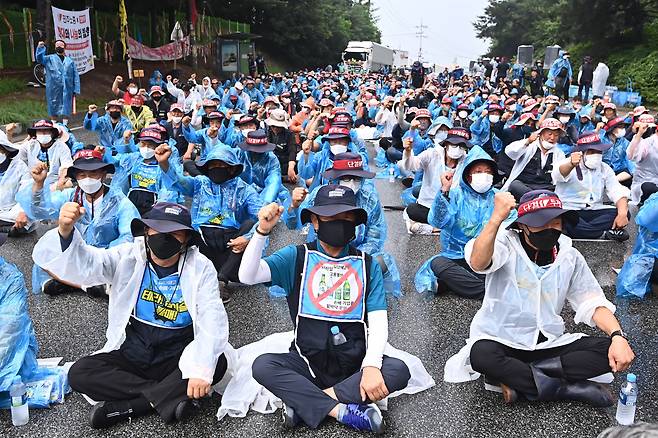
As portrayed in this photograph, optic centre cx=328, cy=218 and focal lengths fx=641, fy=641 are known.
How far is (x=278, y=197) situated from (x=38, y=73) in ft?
48.0

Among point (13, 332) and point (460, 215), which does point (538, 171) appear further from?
point (13, 332)

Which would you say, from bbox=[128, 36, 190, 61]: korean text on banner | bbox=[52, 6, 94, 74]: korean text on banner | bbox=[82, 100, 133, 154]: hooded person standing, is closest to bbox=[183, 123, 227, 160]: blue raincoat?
bbox=[82, 100, 133, 154]: hooded person standing

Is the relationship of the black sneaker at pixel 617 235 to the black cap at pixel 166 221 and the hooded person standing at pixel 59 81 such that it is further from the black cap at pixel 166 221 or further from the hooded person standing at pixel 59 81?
the hooded person standing at pixel 59 81

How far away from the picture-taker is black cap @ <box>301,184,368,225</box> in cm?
345

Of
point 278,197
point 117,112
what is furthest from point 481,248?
point 117,112

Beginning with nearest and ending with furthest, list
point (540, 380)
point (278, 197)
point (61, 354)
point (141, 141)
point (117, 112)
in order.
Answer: point (540, 380), point (61, 354), point (278, 197), point (141, 141), point (117, 112)

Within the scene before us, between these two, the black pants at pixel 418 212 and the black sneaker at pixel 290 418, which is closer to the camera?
the black sneaker at pixel 290 418

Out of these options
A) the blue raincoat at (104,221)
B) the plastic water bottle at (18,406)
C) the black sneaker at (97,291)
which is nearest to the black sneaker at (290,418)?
the plastic water bottle at (18,406)

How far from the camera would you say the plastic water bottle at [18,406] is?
3422 millimetres

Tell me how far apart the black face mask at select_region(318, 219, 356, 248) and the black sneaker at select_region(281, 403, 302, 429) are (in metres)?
0.92

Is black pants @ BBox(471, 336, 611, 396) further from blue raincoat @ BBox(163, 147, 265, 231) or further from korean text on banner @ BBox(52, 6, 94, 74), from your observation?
korean text on banner @ BBox(52, 6, 94, 74)

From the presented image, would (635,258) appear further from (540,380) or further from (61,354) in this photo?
(61,354)

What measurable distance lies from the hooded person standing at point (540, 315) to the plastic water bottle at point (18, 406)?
2.50 metres

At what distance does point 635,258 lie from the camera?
17.9ft
